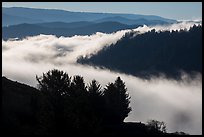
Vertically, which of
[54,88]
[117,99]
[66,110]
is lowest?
[117,99]

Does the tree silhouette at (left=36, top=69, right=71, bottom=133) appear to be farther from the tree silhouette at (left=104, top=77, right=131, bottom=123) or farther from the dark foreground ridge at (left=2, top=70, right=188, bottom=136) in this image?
the tree silhouette at (left=104, top=77, right=131, bottom=123)

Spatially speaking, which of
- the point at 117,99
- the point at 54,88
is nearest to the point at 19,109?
the point at 54,88

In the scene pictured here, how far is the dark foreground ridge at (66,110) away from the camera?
4178 cm

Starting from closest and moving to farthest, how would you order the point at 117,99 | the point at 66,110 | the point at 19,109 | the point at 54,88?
1. the point at 66,110
2. the point at 54,88
3. the point at 19,109
4. the point at 117,99

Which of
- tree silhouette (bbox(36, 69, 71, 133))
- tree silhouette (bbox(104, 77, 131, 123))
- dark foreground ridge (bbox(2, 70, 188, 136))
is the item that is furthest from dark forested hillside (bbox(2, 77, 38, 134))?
tree silhouette (bbox(104, 77, 131, 123))

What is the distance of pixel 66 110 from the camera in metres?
43.8

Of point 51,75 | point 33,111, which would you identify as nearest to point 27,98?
point 33,111

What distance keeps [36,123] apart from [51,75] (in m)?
9.51

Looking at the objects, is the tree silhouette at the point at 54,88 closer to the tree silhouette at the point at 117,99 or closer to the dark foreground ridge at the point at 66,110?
the dark foreground ridge at the point at 66,110

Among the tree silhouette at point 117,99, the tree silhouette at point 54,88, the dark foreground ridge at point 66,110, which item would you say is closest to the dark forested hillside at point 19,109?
the dark foreground ridge at point 66,110

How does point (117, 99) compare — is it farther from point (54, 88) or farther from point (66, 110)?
point (66, 110)

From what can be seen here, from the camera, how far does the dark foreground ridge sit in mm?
41781

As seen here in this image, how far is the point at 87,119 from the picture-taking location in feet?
141

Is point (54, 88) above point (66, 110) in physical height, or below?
below
